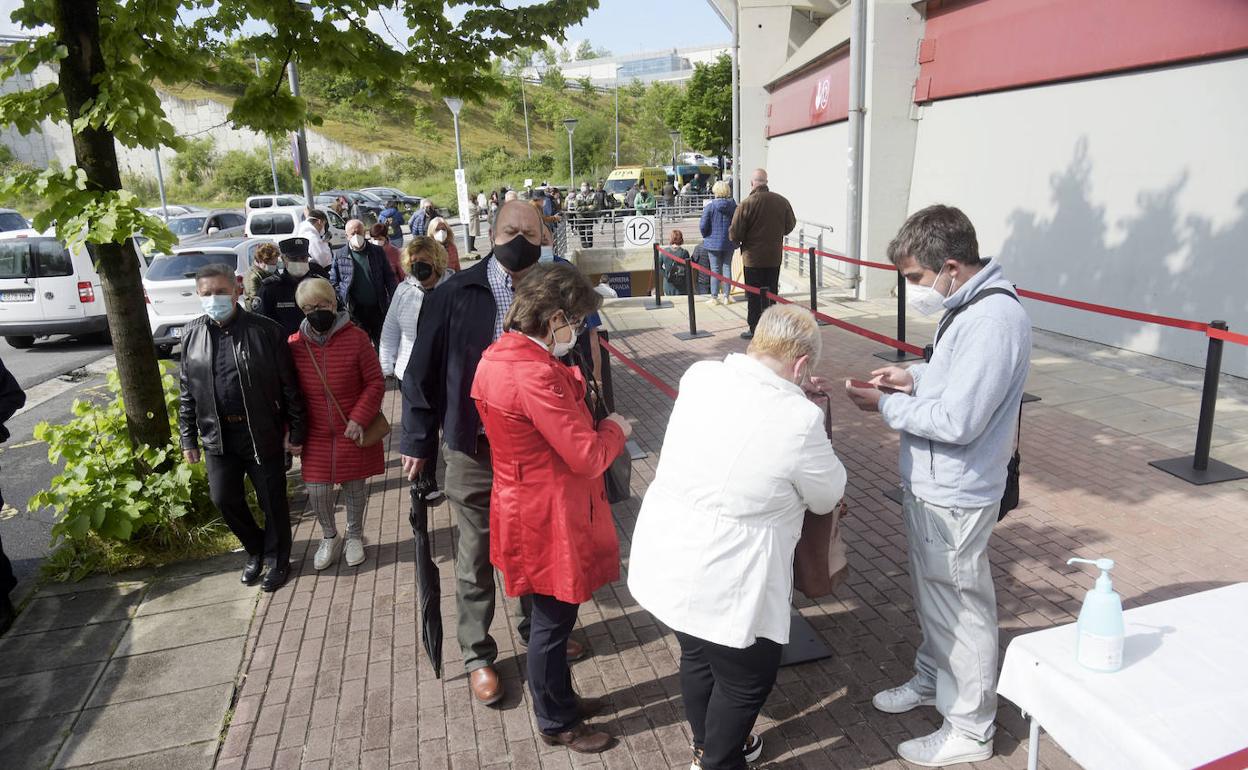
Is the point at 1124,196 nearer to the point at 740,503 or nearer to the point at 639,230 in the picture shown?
the point at 740,503

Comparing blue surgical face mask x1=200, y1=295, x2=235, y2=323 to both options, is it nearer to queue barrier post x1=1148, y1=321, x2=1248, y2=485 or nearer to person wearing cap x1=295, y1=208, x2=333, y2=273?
person wearing cap x1=295, y1=208, x2=333, y2=273

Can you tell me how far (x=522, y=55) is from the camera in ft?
23.6

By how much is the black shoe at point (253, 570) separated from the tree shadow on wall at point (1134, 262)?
A: 8.28m

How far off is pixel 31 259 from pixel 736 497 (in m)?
12.9

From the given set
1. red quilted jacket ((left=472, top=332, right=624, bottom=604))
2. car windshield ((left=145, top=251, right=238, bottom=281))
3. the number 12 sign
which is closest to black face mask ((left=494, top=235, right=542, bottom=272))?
red quilted jacket ((left=472, top=332, right=624, bottom=604))

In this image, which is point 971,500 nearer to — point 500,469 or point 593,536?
point 593,536

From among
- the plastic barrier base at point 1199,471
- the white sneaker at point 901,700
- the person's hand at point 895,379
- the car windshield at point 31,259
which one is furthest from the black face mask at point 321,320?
the car windshield at point 31,259

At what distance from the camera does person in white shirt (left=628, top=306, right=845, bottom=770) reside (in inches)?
88.1

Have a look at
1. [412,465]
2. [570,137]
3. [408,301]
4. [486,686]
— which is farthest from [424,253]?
[570,137]

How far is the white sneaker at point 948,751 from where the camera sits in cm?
290

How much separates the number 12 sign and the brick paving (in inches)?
382

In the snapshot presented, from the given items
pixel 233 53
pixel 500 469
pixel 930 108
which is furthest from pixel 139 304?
pixel 930 108

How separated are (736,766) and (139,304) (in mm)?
4458

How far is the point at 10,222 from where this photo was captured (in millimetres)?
25766
